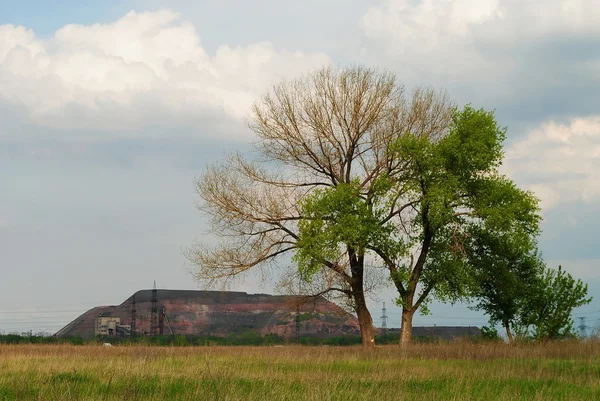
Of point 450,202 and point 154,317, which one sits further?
point 154,317

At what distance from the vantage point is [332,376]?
16969mm

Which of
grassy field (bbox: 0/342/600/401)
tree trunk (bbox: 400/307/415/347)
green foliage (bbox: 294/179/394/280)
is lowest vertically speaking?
grassy field (bbox: 0/342/600/401)

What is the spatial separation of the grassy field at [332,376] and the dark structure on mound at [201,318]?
83.9 feet

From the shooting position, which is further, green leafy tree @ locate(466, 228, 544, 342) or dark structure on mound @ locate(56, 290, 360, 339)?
dark structure on mound @ locate(56, 290, 360, 339)

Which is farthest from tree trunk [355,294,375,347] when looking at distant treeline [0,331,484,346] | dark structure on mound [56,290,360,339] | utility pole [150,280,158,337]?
utility pole [150,280,158,337]

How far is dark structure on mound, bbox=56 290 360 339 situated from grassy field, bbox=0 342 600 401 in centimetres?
2558

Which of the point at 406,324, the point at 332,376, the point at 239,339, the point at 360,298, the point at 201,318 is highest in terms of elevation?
the point at 360,298

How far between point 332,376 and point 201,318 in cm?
3588

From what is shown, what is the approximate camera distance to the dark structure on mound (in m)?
50.6

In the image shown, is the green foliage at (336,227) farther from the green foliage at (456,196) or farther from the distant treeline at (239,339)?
the distant treeline at (239,339)

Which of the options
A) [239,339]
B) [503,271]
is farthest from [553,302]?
[239,339]

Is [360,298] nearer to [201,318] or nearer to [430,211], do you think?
[430,211]

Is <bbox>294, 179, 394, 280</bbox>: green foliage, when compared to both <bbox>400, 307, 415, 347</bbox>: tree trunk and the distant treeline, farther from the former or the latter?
the distant treeline

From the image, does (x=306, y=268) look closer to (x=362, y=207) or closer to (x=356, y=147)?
(x=362, y=207)
